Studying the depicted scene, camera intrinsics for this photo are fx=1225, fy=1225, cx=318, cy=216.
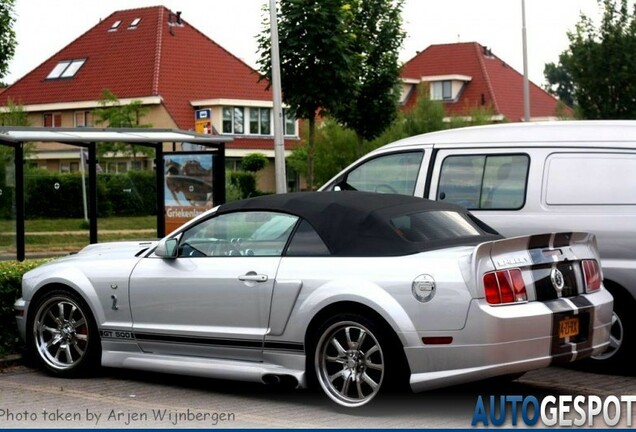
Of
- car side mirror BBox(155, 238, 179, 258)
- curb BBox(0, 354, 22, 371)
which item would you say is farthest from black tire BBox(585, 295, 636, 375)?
curb BBox(0, 354, 22, 371)

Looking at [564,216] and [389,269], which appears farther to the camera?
[564,216]

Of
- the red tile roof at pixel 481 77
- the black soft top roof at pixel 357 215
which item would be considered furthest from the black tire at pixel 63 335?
the red tile roof at pixel 481 77

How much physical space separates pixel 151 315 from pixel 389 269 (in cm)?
210

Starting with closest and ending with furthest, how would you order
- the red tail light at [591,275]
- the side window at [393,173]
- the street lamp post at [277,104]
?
→ the red tail light at [591,275] < the side window at [393,173] < the street lamp post at [277,104]

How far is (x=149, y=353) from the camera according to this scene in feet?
30.8

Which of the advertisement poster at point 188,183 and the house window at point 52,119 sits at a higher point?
the house window at point 52,119

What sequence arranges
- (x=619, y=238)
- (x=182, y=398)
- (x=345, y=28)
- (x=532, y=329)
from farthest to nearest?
(x=345, y=28) → (x=619, y=238) → (x=182, y=398) → (x=532, y=329)

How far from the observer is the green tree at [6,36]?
26.3 m

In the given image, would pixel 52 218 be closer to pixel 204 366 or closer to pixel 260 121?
pixel 204 366

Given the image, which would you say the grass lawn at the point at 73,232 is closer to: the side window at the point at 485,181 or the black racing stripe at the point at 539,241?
the side window at the point at 485,181

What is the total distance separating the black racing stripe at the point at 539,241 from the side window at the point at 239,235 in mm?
1723

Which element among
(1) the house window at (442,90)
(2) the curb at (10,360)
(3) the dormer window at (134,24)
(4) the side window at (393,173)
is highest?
(3) the dormer window at (134,24)

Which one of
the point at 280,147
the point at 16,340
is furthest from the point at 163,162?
the point at 16,340

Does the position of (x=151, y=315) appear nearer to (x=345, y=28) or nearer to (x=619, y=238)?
(x=619, y=238)
